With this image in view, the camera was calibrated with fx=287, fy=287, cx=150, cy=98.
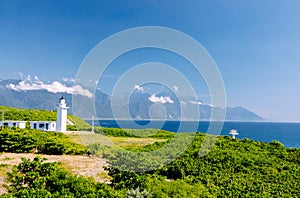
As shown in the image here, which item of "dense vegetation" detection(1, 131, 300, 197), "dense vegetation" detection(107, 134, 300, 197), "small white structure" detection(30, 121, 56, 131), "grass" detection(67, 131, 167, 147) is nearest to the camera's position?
"dense vegetation" detection(1, 131, 300, 197)

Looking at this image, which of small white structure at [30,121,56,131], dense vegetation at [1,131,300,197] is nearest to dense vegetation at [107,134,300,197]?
dense vegetation at [1,131,300,197]

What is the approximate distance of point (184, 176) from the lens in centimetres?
908

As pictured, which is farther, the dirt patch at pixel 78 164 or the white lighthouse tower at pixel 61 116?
the white lighthouse tower at pixel 61 116

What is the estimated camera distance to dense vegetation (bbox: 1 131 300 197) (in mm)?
5707

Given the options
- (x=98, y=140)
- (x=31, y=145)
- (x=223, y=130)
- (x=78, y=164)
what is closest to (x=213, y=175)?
(x=78, y=164)

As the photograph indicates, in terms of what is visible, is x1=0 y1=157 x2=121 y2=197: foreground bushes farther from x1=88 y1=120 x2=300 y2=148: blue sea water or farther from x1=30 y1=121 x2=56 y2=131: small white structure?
x1=30 y1=121 x2=56 y2=131: small white structure

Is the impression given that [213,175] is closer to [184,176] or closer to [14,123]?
[184,176]

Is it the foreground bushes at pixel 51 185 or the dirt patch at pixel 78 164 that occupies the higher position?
the foreground bushes at pixel 51 185

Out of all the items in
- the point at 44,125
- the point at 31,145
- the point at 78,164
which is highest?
the point at 44,125

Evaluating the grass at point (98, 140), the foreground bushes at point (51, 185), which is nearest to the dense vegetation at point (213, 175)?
the foreground bushes at point (51, 185)

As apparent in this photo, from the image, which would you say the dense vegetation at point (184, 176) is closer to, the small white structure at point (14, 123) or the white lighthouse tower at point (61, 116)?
the white lighthouse tower at point (61, 116)

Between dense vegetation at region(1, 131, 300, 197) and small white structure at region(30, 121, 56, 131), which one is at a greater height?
small white structure at region(30, 121, 56, 131)

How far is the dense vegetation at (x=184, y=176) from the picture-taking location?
571 centimetres

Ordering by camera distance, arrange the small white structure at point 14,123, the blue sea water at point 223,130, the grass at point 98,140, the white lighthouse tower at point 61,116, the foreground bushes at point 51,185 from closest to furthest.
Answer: the foreground bushes at point 51,185 < the blue sea water at point 223,130 < the grass at point 98,140 < the small white structure at point 14,123 < the white lighthouse tower at point 61,116
